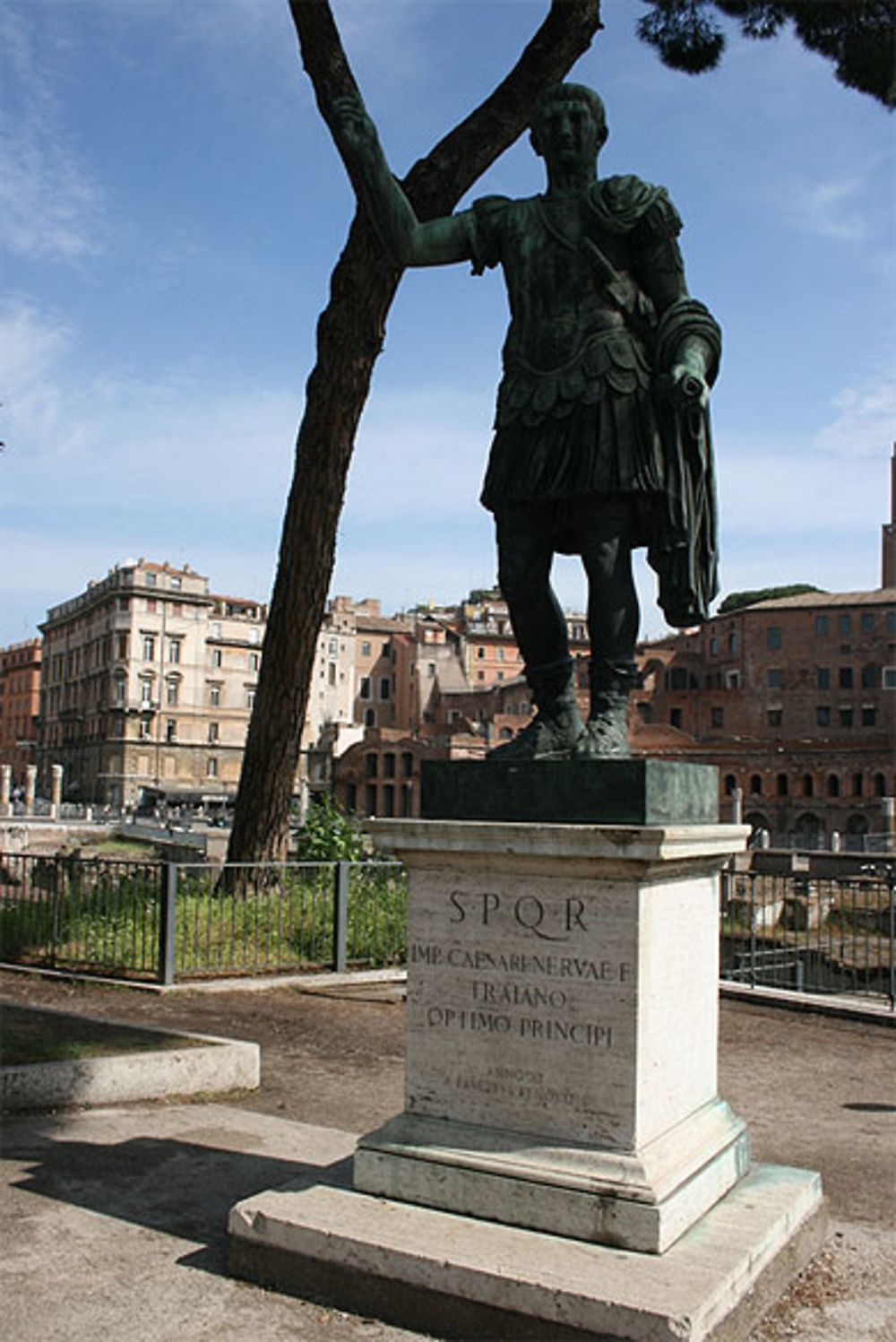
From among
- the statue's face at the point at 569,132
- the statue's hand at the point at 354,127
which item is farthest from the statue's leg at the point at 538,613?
the statue's hand at the point at 354,127

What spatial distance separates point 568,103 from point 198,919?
8.06m

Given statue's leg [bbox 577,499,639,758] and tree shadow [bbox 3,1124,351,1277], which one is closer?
tree shadow [bbox 3,1124,351,1277]

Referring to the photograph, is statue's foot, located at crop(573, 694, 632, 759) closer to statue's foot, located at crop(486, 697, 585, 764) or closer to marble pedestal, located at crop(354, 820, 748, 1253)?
statue's foot, located at crop(486, 697, 585, 764)

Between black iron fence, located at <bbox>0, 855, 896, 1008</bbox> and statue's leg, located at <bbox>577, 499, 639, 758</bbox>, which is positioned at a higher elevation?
statue's leg, located at <bbox>577, 499, 639, 758</bbox>

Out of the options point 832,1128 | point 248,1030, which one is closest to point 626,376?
point 832,1128

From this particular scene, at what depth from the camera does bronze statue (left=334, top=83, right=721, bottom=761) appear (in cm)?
402

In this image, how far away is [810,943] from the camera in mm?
23484

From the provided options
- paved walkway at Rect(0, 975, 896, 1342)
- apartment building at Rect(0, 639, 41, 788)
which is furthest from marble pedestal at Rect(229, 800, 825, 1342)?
apartment building at Rect(0, 639, 41, 788)

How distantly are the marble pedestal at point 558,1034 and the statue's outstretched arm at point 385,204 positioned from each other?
215 cm

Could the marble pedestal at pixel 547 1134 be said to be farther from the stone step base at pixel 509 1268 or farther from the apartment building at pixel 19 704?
the apartment building at pixel 19 704

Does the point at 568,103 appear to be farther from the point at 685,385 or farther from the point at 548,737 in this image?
the point at 548,737

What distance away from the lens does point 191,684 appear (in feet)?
269

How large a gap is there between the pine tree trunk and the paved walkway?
3803 mm

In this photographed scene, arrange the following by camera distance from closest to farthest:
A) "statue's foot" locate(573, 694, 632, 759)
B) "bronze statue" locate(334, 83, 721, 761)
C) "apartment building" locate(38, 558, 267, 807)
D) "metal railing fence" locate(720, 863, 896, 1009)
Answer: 1. "statue's foot" locate(573, 694, 632, 759)
2. "bronze statue" locate(334, 83, 721, 761)
3. "metal railing fence" locate(720, 863, 896, 1009)
4. "apartment building" locate(38, 558, 267, 807)
